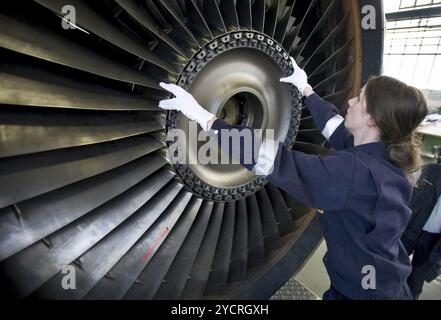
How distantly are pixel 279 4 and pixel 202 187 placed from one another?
0.78 m

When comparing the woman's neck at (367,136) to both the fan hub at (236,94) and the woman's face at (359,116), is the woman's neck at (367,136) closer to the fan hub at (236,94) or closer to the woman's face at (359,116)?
the woman's face at (359,116)

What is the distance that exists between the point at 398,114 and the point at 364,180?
25 cm

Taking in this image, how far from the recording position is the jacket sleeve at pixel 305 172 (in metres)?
0.83

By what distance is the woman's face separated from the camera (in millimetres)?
1029

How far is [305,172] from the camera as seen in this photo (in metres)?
0.85

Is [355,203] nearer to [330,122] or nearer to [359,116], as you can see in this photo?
[359,116]

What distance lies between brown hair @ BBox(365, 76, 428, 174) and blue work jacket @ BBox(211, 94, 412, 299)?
4 cm

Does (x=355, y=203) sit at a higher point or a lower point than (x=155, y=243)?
higher

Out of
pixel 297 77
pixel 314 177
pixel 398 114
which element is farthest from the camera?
pixel 297 77

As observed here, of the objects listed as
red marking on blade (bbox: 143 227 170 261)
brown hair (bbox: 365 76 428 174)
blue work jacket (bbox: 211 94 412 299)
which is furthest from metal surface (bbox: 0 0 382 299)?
brown hair (bbox: 365 76 428 174)

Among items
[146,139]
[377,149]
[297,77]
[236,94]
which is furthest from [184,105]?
[377,149]

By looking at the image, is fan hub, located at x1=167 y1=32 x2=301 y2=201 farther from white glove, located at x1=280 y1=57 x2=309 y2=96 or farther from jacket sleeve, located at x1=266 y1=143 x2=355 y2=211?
jacket sleeve, located at x1=266 y1=143 x2=355 y2=211
